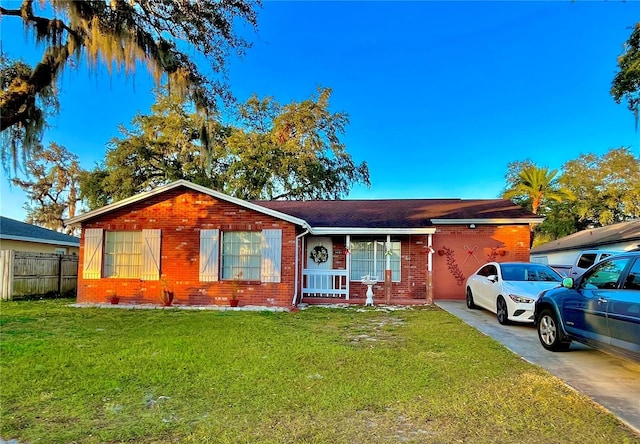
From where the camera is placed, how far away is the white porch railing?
13.6 m

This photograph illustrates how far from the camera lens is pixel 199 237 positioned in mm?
12117

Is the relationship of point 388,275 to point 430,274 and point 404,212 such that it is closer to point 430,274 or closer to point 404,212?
point 430,274

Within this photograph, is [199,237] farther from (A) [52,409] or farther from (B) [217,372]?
(A) [52,409]

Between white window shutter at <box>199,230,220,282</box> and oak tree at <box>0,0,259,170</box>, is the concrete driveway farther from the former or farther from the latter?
oak tree at <box>0,0,259,170</box>

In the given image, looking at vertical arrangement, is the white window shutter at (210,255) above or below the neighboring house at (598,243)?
below

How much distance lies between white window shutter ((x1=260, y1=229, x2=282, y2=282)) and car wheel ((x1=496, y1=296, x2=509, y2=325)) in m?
5.89

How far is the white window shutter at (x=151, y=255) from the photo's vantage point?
39.9ft

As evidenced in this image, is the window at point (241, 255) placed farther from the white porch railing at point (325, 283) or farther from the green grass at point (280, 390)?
the green grass at point (280, 390)

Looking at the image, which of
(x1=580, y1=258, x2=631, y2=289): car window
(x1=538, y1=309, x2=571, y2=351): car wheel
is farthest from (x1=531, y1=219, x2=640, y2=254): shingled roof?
(x1=580, y1=258, x2=631, y2=289): car window

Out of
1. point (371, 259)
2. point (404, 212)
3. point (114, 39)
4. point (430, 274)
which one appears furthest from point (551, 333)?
point (404, 212)

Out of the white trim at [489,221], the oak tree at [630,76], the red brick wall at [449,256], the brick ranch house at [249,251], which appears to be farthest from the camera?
the red brick wall at [449,256]

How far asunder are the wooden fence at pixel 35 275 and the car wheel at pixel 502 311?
48.4 feet

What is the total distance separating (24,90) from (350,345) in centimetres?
Result: 686

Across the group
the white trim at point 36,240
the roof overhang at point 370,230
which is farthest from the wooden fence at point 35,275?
the roof overhang at point 370,230
